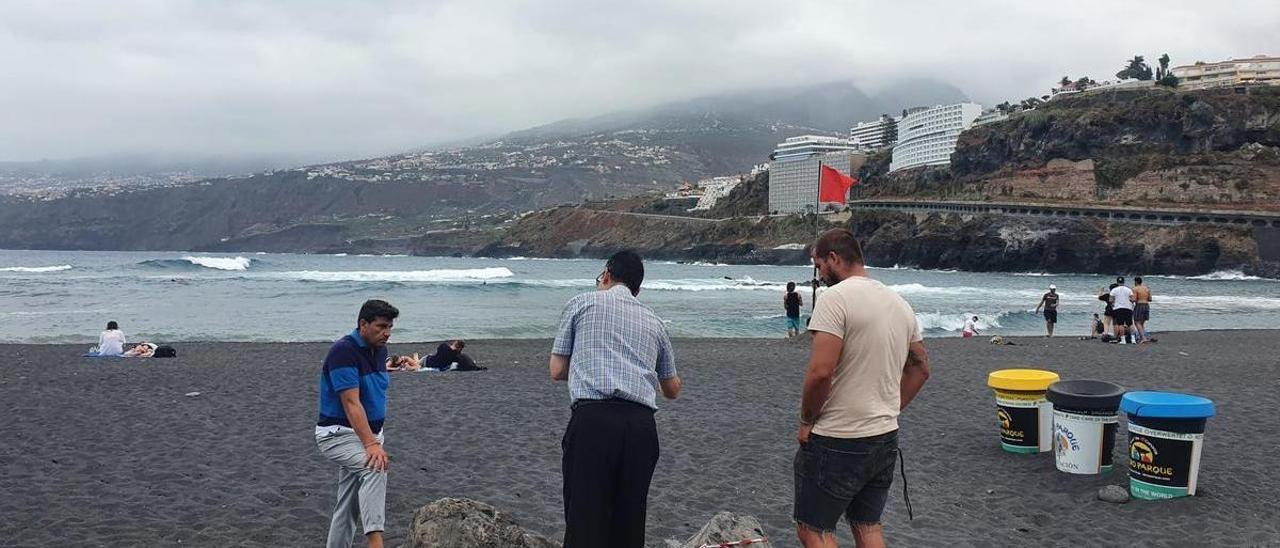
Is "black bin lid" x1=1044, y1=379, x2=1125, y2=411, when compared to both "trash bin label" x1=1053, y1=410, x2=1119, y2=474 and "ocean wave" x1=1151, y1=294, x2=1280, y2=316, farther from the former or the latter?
"ocean wave" x1=1151, y1=294, x2=1280, y2=316

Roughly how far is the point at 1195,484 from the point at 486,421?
20.4 ft

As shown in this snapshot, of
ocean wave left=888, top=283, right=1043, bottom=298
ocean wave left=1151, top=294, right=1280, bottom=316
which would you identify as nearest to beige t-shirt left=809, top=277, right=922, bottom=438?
ocean wave left=1151, top=294, right=1280, bottom=316

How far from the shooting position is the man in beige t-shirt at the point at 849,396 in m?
3.54

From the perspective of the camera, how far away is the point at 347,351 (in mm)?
4137

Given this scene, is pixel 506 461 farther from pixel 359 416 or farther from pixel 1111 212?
pixel 1111 212

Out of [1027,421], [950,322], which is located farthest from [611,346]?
[950,322]

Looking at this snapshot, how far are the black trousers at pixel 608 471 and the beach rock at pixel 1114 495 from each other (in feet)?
13.3

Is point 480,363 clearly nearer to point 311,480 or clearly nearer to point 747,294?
point 311,480

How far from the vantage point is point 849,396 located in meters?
3.59

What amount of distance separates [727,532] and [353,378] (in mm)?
1959

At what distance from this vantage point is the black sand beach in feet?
17.9

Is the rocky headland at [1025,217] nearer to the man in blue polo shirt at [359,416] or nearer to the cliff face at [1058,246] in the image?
the cliff face at [1058,246]

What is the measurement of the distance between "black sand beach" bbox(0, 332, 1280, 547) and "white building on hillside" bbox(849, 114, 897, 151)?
15830 centimetres

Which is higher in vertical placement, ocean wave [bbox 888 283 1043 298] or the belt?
the belt
